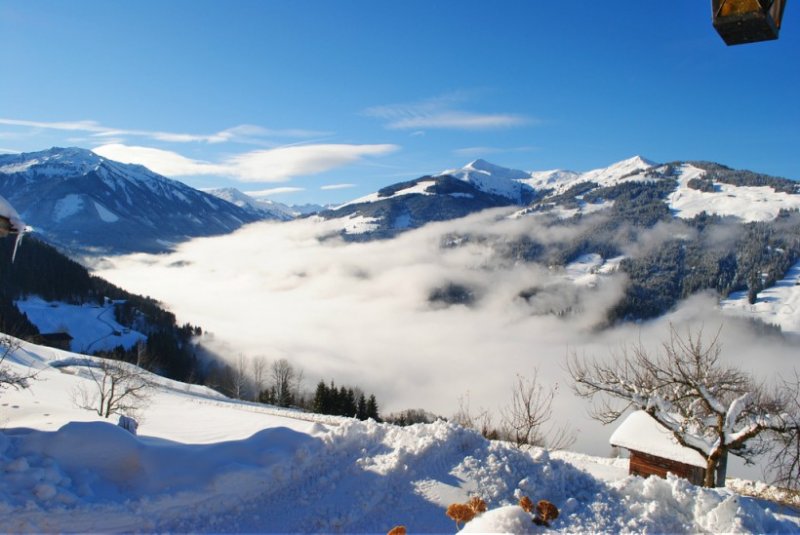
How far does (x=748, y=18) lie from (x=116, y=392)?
44.2m

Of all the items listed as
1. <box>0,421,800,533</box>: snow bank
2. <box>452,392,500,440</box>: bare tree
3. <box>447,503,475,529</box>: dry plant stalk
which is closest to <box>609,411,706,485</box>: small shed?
<box>452,392,500,440</box>: bare tree

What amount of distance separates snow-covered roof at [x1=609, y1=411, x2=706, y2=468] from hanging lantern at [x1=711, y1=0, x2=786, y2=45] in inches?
871

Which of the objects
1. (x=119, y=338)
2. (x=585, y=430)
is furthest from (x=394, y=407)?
(x=119, y=338)

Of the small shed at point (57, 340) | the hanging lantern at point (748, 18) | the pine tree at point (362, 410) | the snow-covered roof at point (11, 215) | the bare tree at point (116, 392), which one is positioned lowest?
the pine tree at point (362, 410)

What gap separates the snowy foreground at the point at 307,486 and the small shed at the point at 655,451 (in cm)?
1069

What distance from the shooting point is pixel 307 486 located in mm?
11031

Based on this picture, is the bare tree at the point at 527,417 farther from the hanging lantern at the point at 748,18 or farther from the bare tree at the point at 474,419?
the hanging lantern at the point at 748,18

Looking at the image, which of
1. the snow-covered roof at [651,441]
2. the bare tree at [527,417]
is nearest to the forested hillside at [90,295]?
the bare tree at [527,417]

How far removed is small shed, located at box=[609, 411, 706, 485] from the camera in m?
23.0

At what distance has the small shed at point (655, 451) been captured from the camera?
22984 millimetres

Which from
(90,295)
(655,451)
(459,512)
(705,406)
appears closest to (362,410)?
(655,451)

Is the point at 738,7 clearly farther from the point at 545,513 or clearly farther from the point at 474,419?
the point at 474,419

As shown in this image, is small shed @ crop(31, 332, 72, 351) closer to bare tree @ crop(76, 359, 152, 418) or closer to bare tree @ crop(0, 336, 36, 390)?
bare tree @ crop(76, 359, 152, 418)

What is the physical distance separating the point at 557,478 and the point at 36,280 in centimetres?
15052
